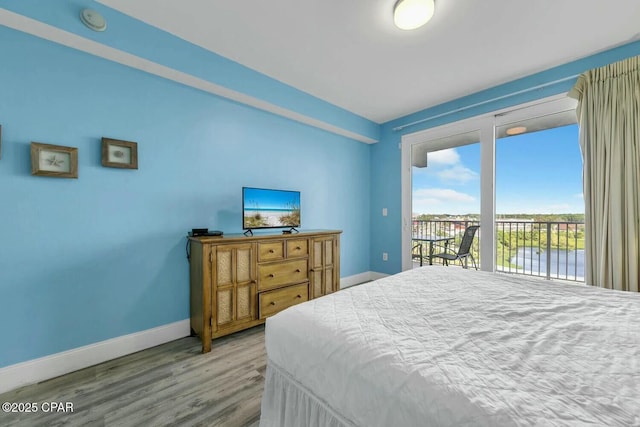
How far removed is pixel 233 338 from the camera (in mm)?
2320

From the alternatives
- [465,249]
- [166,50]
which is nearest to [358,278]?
[465,249]

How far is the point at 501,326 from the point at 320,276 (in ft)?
6.85

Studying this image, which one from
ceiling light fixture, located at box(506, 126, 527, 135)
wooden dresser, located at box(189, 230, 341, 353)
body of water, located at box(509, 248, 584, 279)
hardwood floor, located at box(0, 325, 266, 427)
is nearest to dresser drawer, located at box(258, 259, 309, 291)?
wooden dresser, located at box(189, 230, 341, 353)

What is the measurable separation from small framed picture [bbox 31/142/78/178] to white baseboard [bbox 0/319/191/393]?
128 centimetres

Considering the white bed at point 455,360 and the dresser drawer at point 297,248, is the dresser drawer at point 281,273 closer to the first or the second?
the dresser drawer at point 297,248

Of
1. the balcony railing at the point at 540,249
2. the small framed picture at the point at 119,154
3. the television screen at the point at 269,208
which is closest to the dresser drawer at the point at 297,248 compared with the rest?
the television screen at the point at 269,208

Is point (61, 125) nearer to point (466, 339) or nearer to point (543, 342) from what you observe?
point (466, 339)

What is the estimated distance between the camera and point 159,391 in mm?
1610

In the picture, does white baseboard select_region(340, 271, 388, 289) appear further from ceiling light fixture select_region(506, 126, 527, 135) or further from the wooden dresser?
ceiling light fixture select_region(506, 126, 527, 135)

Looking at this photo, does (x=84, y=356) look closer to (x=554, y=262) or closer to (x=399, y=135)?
(x=399, y=135)

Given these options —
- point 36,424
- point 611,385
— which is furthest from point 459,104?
point 36,424

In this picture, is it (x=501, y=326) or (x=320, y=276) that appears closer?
(x=501, y=326)

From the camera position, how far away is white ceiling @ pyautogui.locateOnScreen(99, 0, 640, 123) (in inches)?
72.2

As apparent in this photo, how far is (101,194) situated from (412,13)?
8.82 ft
